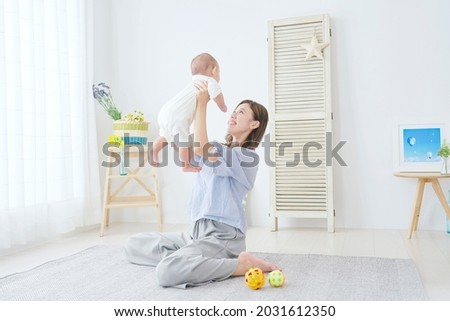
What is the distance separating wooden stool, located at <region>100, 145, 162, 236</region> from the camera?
3846 millimetres

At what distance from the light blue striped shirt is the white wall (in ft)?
5.71

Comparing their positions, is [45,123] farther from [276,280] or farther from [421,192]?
[421,192]

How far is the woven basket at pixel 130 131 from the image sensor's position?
12.7 ft

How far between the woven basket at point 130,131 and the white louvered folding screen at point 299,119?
1125 mm

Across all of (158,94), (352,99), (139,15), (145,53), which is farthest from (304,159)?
(139,15)

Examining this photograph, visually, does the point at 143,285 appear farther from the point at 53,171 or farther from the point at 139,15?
the point at 139,15

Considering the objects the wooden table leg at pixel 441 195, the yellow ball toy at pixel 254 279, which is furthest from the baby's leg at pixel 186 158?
the wooden table leg at pixel 441 195

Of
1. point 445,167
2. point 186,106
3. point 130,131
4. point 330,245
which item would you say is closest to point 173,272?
point 186,106

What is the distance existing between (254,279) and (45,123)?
2.13 m

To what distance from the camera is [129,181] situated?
14.6 feet

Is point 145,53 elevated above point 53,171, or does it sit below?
above

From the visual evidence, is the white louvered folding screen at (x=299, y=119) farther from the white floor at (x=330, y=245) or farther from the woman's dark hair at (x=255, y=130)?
the woman's dark hair at (x=255, y=130)

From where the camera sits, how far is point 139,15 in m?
4.43
